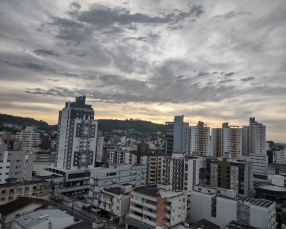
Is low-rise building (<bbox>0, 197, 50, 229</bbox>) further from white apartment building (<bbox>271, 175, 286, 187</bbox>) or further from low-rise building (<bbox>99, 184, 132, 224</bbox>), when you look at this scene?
white apartment building (<bbox>271, 175, 286, 187</bbox>)

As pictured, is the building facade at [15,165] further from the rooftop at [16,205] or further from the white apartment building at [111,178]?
the rooftop at [16,205]

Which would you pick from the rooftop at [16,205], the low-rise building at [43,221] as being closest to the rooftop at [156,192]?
the low-rise building at [43,221]

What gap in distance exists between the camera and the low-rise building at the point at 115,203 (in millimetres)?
43562

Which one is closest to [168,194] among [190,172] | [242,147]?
[190,172]

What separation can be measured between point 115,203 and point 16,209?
1822cm

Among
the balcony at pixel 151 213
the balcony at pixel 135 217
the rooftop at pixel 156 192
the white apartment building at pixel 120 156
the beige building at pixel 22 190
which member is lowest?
the balcony at pixel 135 217

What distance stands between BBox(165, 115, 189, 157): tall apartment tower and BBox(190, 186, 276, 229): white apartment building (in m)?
68.4

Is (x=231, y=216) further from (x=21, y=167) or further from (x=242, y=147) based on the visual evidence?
(x=242, y=147)

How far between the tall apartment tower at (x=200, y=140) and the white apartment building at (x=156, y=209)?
295 ft

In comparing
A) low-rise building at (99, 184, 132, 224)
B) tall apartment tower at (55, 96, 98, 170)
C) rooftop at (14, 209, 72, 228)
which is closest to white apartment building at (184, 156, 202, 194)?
low-rise building at (99, 184, 132, 224)

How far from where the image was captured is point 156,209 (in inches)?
1490

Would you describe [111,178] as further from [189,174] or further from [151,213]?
[189,174]

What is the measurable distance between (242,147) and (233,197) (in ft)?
308

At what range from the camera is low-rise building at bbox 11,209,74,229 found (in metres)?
28.8
